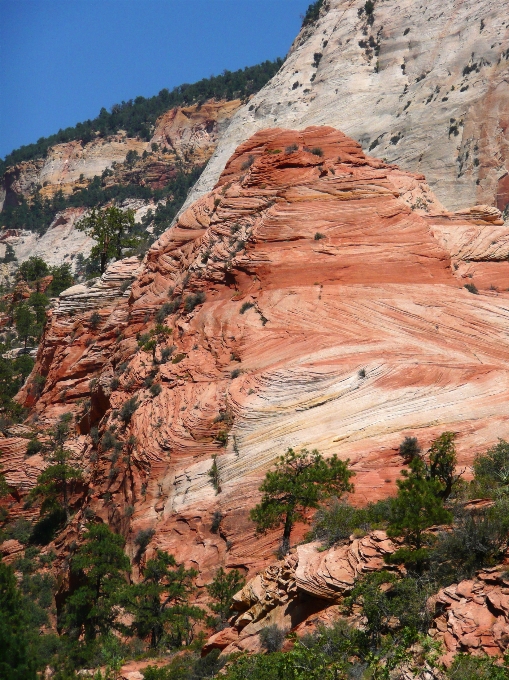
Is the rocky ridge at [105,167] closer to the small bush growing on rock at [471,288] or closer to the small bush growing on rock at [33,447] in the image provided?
the small bush growing on rock at [33,447]

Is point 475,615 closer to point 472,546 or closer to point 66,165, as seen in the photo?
point 472,546

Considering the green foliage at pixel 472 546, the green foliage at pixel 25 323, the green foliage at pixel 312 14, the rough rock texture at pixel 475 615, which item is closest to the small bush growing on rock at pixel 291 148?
the green foliage at pixel 472 546

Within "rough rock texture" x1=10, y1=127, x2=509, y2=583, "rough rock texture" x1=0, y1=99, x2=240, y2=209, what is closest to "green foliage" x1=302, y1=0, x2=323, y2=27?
"rough rock texture" x1=0, y1=99, x2=240, y2=209

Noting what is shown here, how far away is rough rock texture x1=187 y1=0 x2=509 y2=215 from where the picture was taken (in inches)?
2808

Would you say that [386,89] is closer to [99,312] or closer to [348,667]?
[99,312]

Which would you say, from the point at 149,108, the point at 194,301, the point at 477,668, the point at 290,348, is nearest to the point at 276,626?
the point at 477,668

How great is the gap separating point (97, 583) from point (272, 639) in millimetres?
13515

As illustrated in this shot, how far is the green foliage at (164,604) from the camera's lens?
25.6m

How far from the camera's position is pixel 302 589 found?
19234mm

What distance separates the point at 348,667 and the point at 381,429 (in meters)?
14.0

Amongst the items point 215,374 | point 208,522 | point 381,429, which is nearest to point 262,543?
point 208,522

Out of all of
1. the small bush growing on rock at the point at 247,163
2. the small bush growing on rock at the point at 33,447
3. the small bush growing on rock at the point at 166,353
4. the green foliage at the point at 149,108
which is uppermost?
the green foliage at the point at 149,108

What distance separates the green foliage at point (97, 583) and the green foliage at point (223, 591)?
428 centimetres

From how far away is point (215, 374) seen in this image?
34.4 m
